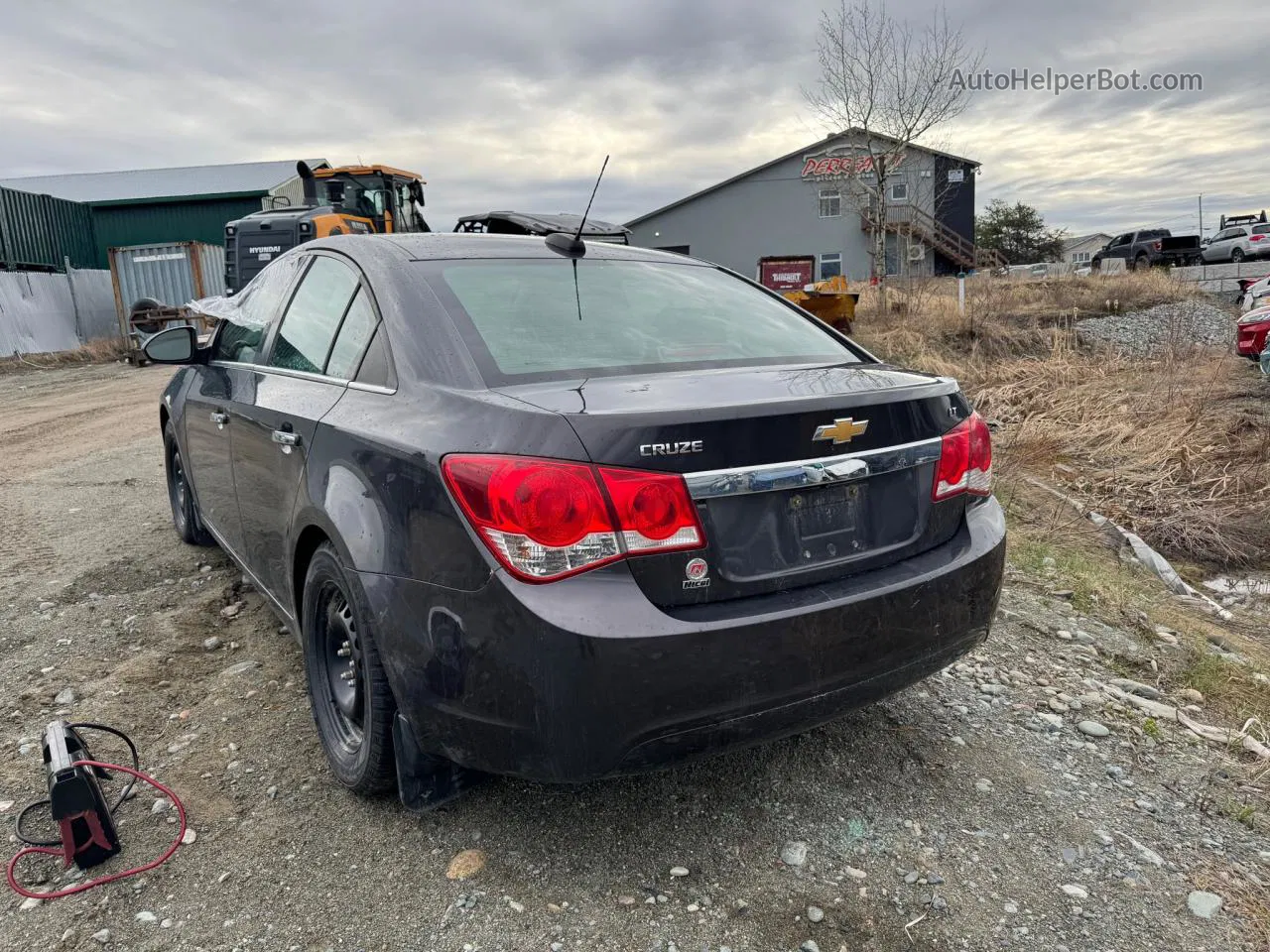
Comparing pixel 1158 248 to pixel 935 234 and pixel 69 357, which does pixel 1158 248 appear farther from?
pixel 69 357

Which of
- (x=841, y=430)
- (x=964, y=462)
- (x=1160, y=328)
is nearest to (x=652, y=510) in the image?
(x=841, y=430)

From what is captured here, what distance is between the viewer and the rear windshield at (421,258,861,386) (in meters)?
2.43

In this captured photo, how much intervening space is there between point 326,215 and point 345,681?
40.3 feet

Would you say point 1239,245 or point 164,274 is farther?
point 1239,245

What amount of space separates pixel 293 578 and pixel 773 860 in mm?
1678

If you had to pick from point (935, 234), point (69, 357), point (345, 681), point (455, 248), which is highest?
point (935, 234)

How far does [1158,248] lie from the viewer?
36594 mm

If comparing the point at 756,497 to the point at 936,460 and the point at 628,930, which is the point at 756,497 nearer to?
the point at 936,460

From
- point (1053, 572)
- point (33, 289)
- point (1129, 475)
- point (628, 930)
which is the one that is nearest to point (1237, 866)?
point (628, 930)

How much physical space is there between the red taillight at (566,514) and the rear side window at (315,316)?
4.13 feet

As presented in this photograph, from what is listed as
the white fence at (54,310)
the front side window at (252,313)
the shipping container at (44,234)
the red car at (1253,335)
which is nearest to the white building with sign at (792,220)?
the shipping container at (44,234)

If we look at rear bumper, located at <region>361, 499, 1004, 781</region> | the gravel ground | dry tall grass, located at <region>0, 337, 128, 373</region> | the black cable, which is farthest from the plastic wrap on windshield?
dry tall grass, located at <region>0, 337, 128, 373</region>

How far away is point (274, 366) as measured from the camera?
3.24 meters

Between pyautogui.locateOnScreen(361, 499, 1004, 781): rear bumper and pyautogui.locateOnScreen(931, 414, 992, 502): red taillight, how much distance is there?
1.02ft
